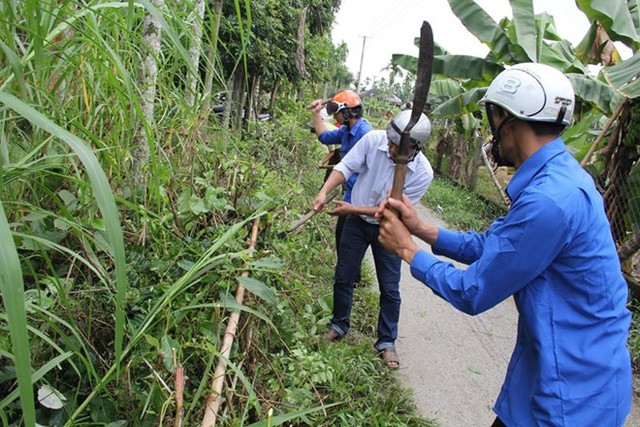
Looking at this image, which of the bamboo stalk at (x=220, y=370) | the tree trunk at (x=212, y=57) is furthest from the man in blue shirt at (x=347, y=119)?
the bamboo stalk at (x=220, y=370)

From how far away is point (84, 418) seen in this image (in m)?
1.50

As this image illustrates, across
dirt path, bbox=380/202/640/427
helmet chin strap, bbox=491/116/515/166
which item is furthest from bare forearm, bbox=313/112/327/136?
helmet chin strap, bbox=491/116/515/166

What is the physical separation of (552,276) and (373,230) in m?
1.83

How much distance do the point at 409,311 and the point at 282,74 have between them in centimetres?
712

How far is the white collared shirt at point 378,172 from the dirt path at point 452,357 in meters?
1.23

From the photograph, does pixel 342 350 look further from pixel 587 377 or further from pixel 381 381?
pixel 587 377

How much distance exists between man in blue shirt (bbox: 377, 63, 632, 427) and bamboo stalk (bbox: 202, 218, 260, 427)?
0.80 metres

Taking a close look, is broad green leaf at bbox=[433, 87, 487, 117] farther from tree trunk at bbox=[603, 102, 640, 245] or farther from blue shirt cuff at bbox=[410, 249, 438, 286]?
blue shirt cuff at bbox=[410, 249, 438, 286]

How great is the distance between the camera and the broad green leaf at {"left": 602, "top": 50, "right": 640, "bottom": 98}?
3.97 metres

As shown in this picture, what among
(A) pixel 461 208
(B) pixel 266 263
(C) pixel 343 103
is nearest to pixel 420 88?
(B) pixel 266 263

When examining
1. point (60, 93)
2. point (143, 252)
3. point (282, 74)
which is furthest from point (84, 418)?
point (282, 74)

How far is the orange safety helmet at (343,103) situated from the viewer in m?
4.34

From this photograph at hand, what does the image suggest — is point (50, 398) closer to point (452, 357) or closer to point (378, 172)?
point (378, 172)

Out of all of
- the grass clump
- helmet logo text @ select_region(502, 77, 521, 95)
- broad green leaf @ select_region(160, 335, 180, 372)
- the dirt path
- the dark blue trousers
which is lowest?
the grass clump
